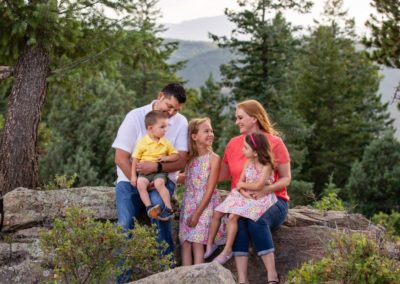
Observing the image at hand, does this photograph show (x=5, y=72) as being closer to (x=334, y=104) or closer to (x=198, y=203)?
(x=198, y=203)

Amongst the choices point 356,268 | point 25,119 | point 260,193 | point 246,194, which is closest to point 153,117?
point 246,194

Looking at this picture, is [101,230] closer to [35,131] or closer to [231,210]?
[231,210]

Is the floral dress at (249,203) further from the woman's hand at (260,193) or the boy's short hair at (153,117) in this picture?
the boy's short hair at (153,117)

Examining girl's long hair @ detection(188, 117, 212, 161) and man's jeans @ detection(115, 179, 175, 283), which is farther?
girl's long hair @ detection(188, 117, 212, 161)

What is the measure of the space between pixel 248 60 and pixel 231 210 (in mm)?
21930

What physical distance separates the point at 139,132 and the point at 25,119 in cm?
367

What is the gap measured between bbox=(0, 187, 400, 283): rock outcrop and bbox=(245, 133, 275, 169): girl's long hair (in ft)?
3.32

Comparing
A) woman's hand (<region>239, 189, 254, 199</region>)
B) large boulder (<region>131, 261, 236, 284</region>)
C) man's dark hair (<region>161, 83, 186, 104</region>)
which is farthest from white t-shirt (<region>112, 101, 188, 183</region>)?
large boulder (<region>131, 261, 236, 284</region>)

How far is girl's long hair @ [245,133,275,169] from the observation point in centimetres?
620

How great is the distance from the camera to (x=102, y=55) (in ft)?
33.9

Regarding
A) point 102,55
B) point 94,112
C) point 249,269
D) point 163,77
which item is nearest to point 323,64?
point 163,77

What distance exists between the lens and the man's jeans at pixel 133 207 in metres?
6.25

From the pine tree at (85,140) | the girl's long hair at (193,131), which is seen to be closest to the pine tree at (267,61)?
the pine tree at (85,140)

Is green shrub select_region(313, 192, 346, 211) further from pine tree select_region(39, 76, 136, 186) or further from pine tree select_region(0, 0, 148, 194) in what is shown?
pine tree select_region(39, 76, 136, 186)
